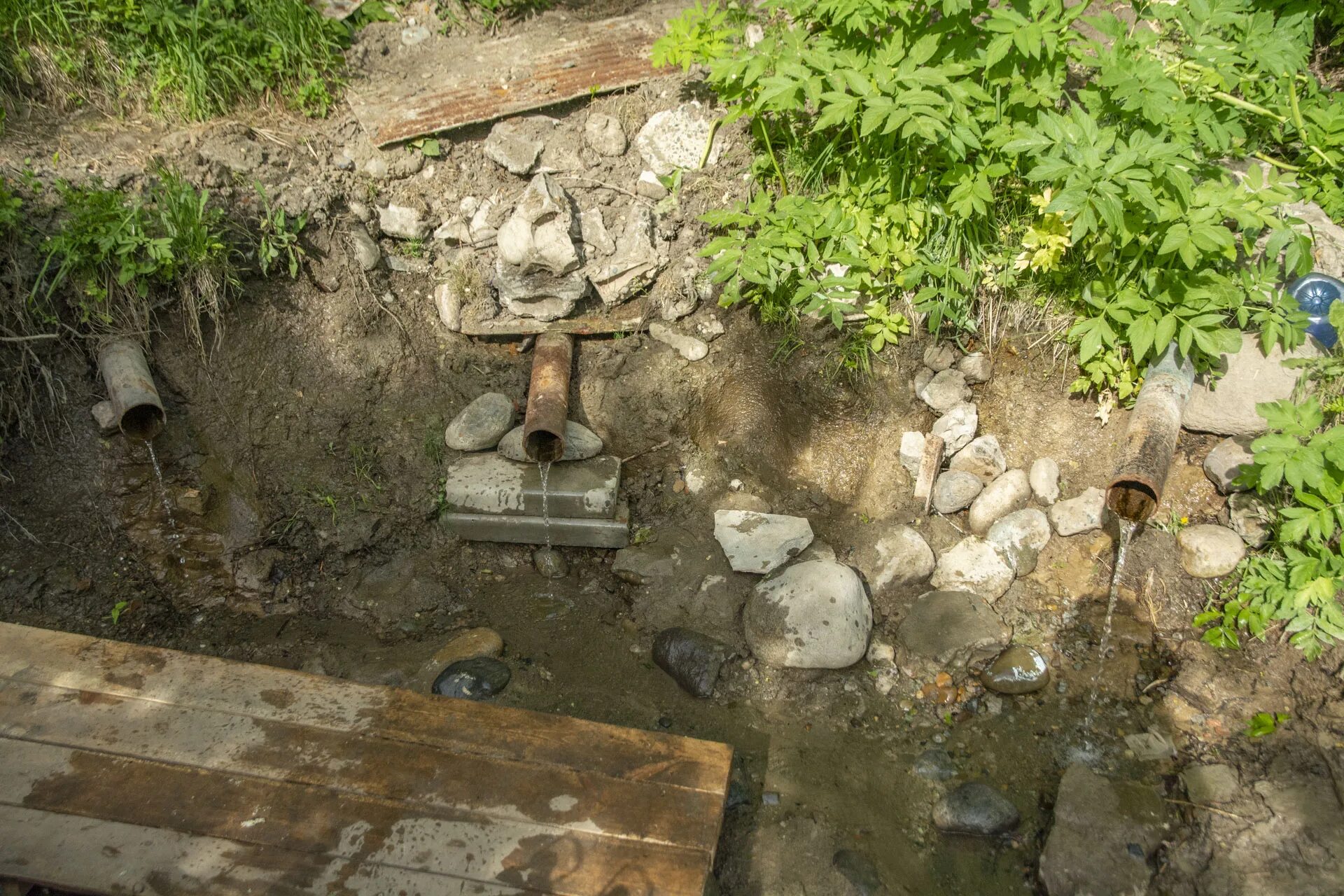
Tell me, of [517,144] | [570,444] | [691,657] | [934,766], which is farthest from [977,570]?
[517,144]

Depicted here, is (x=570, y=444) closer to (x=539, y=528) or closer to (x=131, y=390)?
(x=539, y=528)

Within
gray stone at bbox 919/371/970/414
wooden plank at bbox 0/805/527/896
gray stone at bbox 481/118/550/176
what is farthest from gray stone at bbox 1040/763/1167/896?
gray stone at bbox 481/118/550/176

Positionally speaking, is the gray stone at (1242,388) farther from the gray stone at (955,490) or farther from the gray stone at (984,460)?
the gray stone at (955,490)

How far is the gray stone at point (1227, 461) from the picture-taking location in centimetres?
372

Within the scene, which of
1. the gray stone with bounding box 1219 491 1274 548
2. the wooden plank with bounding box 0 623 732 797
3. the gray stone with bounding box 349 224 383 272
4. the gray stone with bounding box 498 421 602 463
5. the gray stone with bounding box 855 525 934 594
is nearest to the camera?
the wooden plank with bounding box 0 623 732 797

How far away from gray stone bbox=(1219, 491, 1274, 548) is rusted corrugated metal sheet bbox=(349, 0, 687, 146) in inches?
136

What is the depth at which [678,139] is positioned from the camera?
15.2ft

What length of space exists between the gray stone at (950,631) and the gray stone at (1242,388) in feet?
4.13

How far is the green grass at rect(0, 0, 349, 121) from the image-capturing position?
454cm

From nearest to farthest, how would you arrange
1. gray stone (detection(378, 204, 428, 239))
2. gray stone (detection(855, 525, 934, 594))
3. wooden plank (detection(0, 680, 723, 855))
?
wooden plank (detection(0, 680, 723, 855)) → gray stone (detection(855, 525, 934, 594)) → gray stone (detection(378, 204, 428, 239))

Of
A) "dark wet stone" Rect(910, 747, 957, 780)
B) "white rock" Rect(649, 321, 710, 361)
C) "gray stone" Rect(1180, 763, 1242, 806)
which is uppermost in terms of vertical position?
"white rock" Rect(649, 321, 710, 361)

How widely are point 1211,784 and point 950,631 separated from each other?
103 cm

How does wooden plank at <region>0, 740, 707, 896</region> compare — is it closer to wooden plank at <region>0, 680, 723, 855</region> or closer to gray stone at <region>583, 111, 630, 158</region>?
wooden plank at <region>0, 680, 723, 855</region>

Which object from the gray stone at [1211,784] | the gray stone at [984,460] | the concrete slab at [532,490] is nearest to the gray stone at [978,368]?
the gray stone at [984,460]
